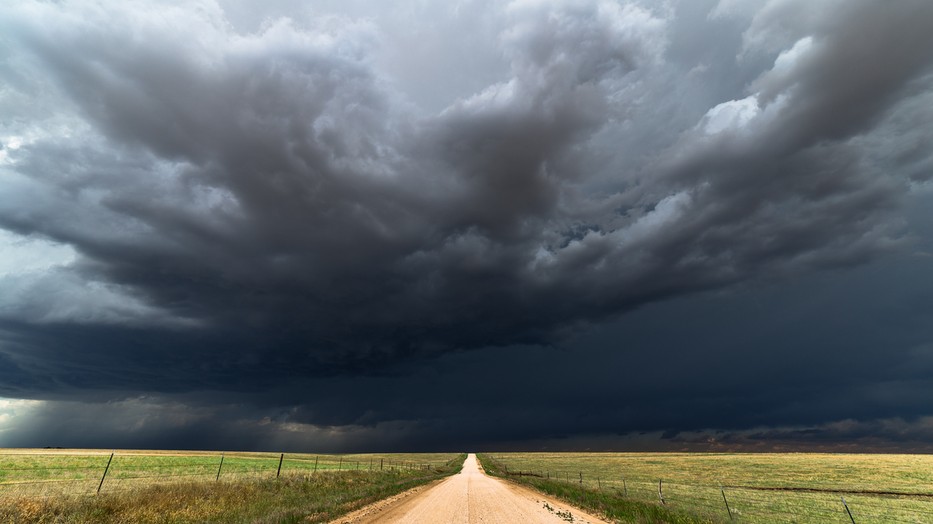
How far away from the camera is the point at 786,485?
164 feet

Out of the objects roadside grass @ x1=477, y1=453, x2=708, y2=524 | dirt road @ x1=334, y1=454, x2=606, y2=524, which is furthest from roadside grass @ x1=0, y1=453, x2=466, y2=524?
roadside grass @ x1=477, y1=453, x2=708, y2=524

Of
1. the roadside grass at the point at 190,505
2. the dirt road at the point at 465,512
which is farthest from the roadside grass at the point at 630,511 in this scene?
the roadside grass at the point at 190,505

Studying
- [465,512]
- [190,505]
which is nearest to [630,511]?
[465,512]

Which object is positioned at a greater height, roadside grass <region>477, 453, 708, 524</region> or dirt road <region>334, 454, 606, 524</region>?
dirt road <region>334, 454, 606, 524</region>

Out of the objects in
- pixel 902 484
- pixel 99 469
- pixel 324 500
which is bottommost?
pixel 902 484

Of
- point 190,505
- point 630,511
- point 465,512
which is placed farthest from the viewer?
point 630,511

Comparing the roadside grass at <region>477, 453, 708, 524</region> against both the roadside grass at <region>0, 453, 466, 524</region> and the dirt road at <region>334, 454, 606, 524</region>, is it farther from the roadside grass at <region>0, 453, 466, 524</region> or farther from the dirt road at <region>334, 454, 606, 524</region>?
the roadside grass at <region>0, 453, 466, 524</region>

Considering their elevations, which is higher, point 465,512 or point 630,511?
point 465,512

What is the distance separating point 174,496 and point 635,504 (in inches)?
922

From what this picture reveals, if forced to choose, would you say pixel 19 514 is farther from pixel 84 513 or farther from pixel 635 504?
pixel 635 504

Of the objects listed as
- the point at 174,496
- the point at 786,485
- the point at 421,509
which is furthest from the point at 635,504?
the point at 786,485

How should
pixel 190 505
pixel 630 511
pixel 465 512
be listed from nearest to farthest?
pixel 190 505 → pixel 465 512 → pixel 630 511

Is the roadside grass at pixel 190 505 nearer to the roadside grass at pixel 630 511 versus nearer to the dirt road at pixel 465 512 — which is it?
the dirt road at pixel 465 512

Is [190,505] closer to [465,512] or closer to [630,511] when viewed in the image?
[465,512]
